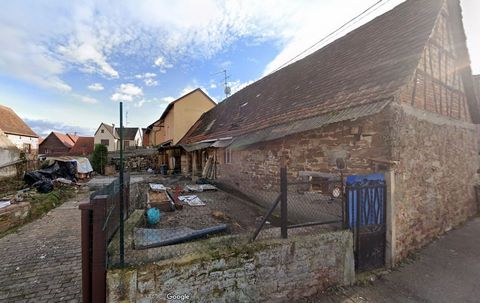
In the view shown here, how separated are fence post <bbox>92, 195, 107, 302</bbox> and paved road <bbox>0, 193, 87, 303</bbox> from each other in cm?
131

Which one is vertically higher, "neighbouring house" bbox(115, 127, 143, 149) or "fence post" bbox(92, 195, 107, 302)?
A: "neighbouring house" bbox(115, 127, 143, 149)

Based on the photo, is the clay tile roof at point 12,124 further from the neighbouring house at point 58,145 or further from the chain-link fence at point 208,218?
the chain-link fence at point 208,218

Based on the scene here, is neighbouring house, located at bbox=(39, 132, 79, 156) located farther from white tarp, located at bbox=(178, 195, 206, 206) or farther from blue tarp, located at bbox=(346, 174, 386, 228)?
blue tarp, located at bbox=(346, 174, 386, 228)

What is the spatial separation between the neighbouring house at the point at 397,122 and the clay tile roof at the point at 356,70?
37 millimetres

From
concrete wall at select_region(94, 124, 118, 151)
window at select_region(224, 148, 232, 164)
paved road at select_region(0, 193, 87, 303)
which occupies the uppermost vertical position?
concrete wall at select_region(94, 124, 118, 151)

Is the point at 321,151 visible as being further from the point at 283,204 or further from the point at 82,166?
the point at 82,166

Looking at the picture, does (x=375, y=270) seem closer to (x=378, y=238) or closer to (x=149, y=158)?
(x=378, y=238)

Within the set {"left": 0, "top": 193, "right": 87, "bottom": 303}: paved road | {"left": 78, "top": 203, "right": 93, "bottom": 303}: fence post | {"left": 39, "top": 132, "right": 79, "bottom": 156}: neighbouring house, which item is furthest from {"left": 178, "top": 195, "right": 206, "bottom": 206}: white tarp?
{"left": 39, "top": 132, "right": 79, "bottom": 156}: neighbouring house

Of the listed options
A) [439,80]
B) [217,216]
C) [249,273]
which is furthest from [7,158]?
[439,80]

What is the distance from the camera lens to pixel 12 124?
29.0m

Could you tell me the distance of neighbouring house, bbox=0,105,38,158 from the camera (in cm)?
2758

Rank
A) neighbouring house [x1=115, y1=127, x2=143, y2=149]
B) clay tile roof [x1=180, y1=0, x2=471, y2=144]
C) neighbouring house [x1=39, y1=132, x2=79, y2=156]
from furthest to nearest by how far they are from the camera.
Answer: neighbouring house [x1=115, y1=127, x2=143, y2=149], neighbouring house [x1=39, y1=132, x2=79, y2=156], clay tile roof [x1=180, y1=0, x2=471, y2=144]

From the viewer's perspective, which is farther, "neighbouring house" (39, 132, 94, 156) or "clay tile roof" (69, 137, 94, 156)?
"neighbouring house" (39, 132, 94, 156)

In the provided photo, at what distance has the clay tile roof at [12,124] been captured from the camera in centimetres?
2734
